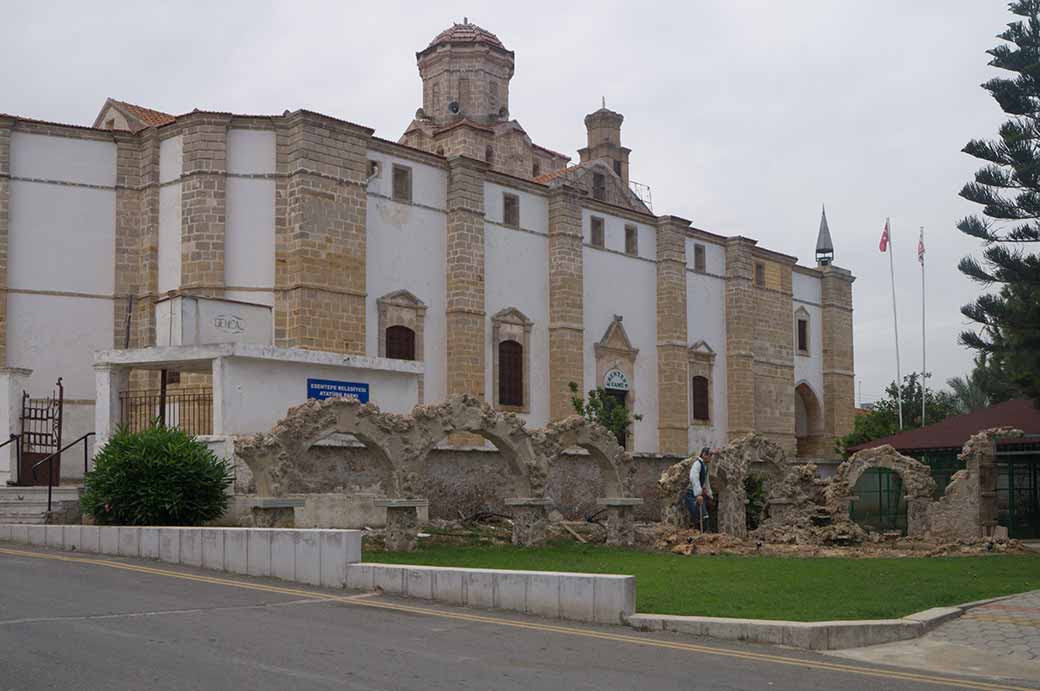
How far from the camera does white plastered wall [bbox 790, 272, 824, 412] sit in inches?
1718

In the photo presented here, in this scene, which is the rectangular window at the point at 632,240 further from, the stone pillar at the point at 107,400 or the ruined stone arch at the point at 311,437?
the ruined stone arch at the point at 311,437

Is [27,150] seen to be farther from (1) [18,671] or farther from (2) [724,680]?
(2) [724,680]

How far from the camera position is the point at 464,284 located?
30969mm

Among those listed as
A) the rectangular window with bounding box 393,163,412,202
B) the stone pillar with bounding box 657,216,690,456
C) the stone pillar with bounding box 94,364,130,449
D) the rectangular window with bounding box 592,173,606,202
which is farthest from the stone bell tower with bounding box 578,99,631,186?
the stone pillar with bounding box 94,364,130,449

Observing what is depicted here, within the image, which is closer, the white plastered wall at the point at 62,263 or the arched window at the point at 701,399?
the white plastered wall at the point at 62,263

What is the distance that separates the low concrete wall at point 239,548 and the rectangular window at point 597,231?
2335cm

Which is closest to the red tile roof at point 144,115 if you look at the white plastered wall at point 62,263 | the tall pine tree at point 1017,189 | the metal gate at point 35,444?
the white plastered wall at point 62,263

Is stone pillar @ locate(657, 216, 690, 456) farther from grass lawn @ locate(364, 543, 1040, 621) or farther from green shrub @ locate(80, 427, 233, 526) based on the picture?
green shrub @ locate(80, 427, 233, 526)

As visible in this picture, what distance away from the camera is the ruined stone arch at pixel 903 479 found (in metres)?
21.9

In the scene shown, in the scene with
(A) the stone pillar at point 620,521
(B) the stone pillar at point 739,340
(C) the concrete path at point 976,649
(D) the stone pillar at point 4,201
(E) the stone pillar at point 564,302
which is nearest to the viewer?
(C) the concrete path at point 976,649

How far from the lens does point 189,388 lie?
25.4 m

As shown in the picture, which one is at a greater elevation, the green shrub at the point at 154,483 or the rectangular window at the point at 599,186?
the rectangular window at the point at 599,186

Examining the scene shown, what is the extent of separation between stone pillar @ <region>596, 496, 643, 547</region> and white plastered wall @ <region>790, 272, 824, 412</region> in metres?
26.8

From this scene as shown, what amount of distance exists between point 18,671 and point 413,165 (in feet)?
81.8
